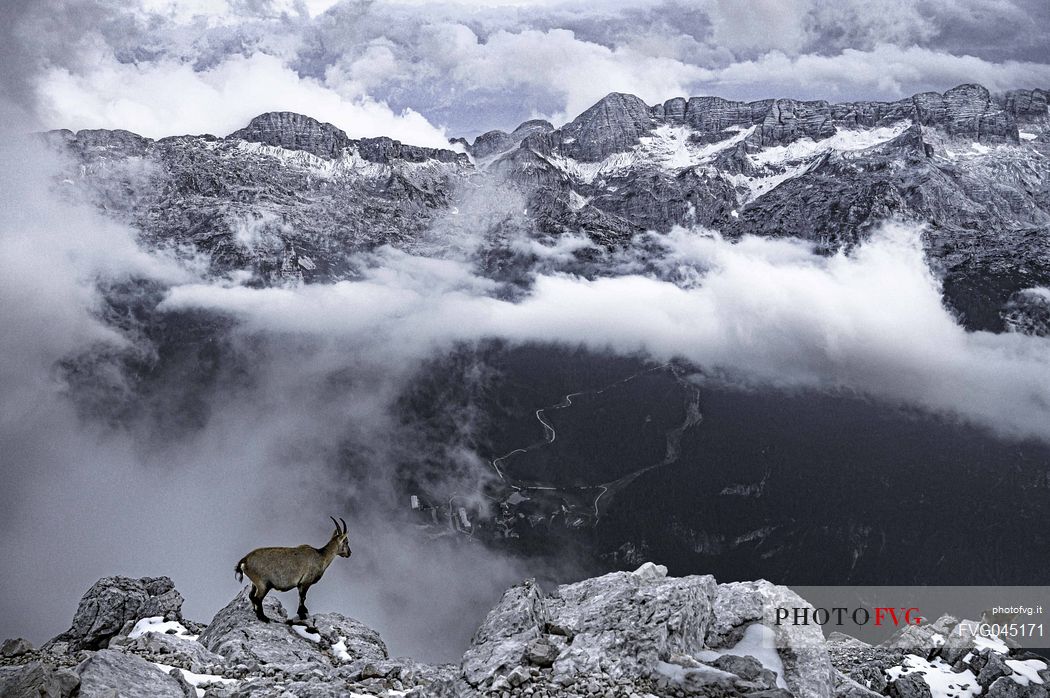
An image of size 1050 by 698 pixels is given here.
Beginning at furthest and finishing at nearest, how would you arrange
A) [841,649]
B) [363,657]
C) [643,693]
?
[841,649] → [363,657] → [643,693]

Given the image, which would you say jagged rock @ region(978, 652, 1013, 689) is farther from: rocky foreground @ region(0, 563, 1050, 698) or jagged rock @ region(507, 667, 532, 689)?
jagged rock @ region(507, 667, 532, 689)

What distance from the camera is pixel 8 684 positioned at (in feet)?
63.6

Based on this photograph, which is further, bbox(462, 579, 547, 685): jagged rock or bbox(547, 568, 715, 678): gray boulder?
bbox(547, 568, 715, 678): gray boulder

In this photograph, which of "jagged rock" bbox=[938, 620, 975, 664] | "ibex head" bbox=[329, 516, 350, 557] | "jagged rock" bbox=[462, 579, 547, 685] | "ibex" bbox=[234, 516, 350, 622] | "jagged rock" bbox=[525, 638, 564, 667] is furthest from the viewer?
Result: "jagged rock" bbox=[938, 620, 975, 664]

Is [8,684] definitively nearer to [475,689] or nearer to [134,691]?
[134,691]

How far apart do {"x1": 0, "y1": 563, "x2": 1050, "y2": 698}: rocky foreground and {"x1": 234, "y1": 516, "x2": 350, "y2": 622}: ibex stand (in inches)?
73.4

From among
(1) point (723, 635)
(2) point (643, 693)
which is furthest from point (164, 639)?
(1) point (723, 635)

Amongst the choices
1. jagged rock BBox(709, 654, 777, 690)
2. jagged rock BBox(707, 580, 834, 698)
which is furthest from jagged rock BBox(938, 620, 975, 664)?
jagged rock BBox(709, 654, 777, 690)

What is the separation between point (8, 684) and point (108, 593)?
1681 cm

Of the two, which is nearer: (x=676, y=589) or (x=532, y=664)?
(x=532, y=664)

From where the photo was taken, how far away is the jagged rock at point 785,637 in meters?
26.2

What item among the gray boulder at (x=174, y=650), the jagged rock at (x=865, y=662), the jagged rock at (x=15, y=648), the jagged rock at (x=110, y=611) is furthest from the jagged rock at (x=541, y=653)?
the jagged rock at (x=110, y=611)

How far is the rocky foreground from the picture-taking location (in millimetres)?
22547

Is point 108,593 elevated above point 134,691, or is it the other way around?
point 108,593
